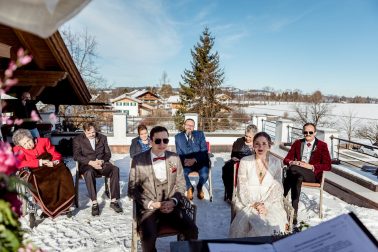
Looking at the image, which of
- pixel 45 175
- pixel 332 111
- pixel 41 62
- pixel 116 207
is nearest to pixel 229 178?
pixel 116 207

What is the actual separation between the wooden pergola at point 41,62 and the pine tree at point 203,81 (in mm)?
18915

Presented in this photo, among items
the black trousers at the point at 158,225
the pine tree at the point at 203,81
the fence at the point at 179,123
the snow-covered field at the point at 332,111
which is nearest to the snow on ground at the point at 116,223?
the black trousers at the point at 158,225

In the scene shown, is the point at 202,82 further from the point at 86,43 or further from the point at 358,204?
the point at 358,204

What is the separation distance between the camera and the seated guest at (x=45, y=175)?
3.72m

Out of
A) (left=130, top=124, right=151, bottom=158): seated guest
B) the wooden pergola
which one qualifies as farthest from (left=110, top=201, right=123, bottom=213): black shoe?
the wooden pergola

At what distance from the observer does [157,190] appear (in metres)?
3.06

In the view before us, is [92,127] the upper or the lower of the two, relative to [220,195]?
upper

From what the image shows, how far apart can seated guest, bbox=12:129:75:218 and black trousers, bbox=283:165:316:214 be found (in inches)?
121

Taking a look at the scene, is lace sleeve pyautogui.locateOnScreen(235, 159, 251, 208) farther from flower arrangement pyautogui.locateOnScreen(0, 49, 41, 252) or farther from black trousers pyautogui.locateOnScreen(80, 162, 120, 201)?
flower arrangement pyautogui.locateOnScreen(0, 49, 41, 252)

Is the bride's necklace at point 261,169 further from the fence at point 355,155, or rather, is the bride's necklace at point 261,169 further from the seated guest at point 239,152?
the fence at point 355,155

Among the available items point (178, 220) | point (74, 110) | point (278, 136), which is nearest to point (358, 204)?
point (178, 220)

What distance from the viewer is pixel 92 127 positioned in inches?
180

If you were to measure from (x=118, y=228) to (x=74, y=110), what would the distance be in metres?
20.5

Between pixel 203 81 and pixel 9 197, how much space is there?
85.5 ft
